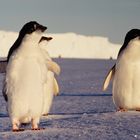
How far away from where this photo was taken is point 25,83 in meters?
5.62

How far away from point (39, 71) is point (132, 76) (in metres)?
2.17

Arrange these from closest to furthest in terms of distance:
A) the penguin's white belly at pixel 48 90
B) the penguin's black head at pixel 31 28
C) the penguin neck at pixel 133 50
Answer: the penguin's black head at pixel 31 28
the penguin's white belly at pixel 48 90
the penguin neck at pixel 133 50

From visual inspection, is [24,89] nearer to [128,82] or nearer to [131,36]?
[128,82]

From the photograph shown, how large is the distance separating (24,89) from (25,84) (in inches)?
2.3

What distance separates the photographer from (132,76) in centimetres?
748

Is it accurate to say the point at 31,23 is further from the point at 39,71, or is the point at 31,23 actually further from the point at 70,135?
the point at 70,135

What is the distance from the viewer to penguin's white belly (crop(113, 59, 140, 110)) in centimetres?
747

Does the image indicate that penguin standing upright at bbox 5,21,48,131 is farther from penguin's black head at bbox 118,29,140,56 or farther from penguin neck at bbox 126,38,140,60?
penguin's black head at bbox 118,29,140,56

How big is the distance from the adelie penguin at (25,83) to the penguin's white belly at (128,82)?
6.59ft

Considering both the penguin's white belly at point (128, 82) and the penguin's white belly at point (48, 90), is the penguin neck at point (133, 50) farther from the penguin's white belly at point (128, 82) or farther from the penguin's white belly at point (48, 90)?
the penguin's white belly at point (48, 90)

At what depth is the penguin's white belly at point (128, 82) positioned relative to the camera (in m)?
7.47

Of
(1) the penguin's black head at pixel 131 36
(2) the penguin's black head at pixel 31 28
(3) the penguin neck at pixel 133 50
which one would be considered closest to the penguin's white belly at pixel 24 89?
(2) the penguin's black head at pixel 31 28

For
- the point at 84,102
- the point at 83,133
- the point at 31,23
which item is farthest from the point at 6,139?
the point at 84,102

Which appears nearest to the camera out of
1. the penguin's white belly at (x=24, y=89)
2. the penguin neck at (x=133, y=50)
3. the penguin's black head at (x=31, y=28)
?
the penguin's white belly at (x=24, y=89)
